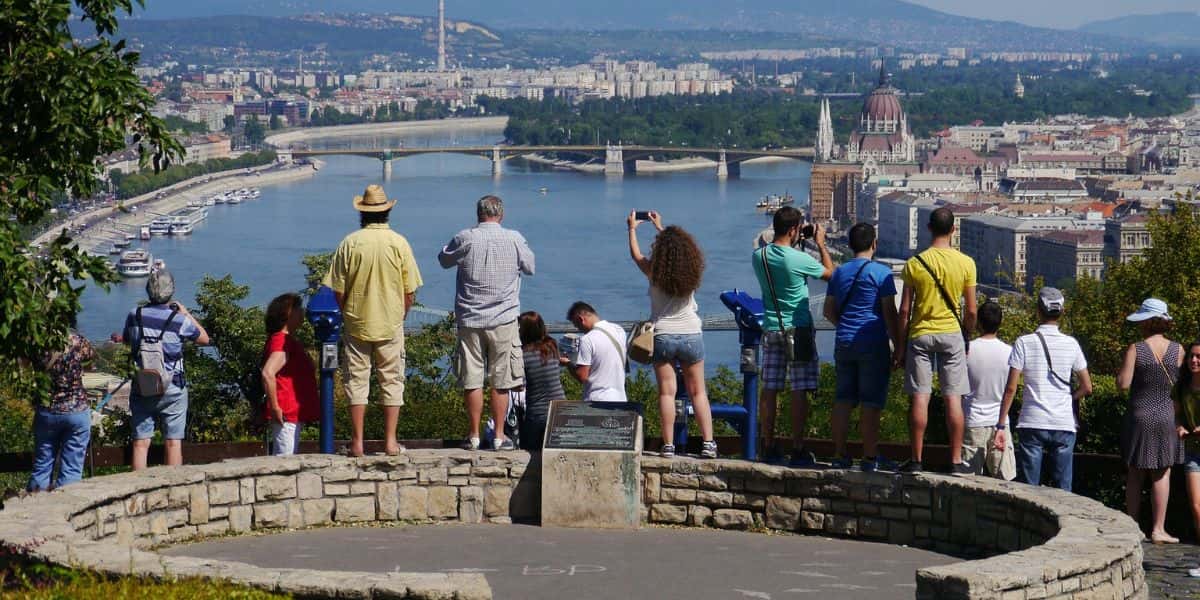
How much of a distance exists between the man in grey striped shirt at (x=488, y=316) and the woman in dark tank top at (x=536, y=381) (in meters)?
0.06

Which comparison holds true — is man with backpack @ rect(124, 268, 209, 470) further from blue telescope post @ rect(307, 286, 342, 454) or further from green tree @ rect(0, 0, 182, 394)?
green tree @ rect(0, 0, 182, 394)

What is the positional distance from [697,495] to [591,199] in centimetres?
8806

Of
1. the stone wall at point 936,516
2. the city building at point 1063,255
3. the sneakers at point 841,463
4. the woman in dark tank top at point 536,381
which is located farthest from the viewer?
the city building at point 1063,255

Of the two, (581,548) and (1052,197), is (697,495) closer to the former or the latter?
(581,548)

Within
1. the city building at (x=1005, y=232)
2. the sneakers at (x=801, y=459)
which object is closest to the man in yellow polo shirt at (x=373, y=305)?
the sneakers at (x=801, y=459)

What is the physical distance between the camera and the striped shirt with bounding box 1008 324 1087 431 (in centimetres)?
598

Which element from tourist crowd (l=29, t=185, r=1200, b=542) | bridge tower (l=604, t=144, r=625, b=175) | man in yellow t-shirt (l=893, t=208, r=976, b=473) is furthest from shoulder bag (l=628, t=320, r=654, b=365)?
bridge tower (l=604, t=144, r=625, b=175)

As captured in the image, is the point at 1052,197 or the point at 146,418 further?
the point at 1052,197

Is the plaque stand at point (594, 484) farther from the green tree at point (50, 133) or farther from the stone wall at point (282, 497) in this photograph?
the green tree at point (50, 133)

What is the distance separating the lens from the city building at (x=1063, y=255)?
3027 inches

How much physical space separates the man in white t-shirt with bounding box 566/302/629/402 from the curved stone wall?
307 mm

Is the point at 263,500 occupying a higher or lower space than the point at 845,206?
higher

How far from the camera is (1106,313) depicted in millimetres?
20500

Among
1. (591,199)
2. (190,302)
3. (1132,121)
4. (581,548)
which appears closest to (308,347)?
(581,548)
